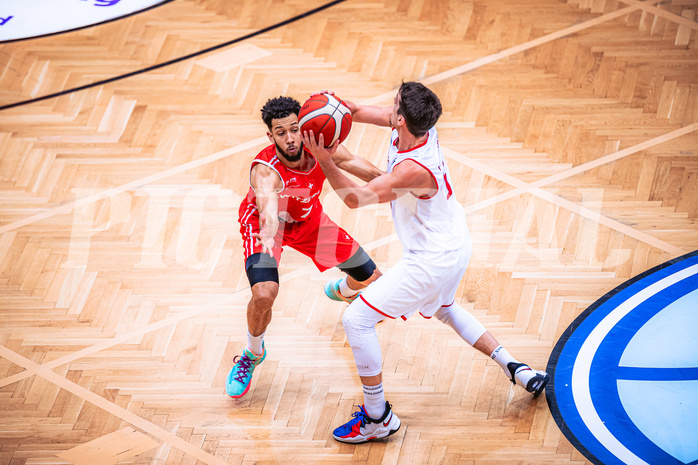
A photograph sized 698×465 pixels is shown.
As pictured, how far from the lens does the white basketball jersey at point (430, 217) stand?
444 centimetres

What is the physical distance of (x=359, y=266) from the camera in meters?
5.42

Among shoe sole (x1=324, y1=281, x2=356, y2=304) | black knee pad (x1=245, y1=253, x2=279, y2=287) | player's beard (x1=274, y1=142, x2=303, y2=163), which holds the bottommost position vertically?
shoe sole (x1=324, y1=281, x2=356, y2=304)

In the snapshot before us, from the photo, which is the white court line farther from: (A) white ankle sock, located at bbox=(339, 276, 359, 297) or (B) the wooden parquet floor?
(A) white ankle sock, located at bbox=(339, 276, 359, 297)

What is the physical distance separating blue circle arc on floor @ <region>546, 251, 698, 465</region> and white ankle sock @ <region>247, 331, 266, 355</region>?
2.09 metres

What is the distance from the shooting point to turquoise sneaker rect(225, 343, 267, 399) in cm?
513

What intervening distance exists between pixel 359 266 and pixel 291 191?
862 mm

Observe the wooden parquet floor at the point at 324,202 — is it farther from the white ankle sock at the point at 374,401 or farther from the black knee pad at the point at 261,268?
the black knee pad at the point at 261,268

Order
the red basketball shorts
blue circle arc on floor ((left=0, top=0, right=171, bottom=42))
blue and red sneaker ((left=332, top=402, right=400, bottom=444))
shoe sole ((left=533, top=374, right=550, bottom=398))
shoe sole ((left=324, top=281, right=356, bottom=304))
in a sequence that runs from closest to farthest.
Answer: blue and red sneaker ((left=332, top=402, right=400, bottom=444)), shoe sole ((left=533, top=374, right=550, bottom=398)), the red basketball shorts, shoe sole ((left=324, top=281, right=356, bottom=304)), blue circle arc on floor ((left=0, top=0, right=171, bottom=42))

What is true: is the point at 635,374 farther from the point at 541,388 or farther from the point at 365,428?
the point at 365,428

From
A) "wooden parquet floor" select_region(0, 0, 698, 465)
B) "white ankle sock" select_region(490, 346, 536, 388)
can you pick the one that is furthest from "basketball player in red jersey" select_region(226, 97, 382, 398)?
→ "white ankle sock" select_region(490, 346, 536, 388)

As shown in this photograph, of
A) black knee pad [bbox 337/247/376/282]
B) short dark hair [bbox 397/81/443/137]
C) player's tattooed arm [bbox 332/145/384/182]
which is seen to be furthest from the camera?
black knee pad [bbox 337/247/376/282]

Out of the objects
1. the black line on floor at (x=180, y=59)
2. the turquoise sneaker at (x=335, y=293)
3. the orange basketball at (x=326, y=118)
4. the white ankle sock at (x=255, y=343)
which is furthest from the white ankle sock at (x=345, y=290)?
the black line on floor at (x=180, y=59)

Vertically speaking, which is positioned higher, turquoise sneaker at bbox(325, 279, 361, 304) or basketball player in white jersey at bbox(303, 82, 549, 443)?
basketball player in white jersey at bbox(303, 82, 549, 443)

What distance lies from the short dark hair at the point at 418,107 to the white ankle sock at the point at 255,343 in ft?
6.21
